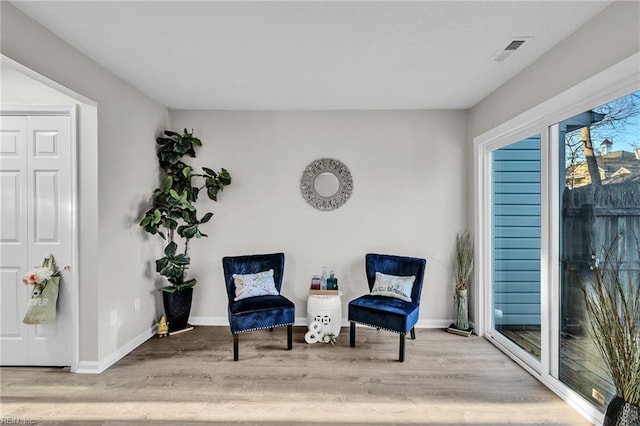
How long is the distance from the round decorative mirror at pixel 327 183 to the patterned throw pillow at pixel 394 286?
40.4 inches

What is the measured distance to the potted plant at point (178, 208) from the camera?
3.36 metres

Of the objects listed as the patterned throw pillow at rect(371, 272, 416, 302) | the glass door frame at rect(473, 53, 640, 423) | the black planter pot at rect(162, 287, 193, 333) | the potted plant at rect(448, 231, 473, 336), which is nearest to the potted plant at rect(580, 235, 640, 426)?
the glass door frame at rect(473, 53, 640, 423)

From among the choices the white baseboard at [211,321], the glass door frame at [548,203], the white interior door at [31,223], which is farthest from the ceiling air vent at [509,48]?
the white baseboard at [211,321]

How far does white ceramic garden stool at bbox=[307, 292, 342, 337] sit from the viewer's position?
3.35 meters

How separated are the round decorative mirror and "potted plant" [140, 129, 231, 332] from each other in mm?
952

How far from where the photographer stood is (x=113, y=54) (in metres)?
2.48

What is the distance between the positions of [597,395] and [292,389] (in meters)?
2.11

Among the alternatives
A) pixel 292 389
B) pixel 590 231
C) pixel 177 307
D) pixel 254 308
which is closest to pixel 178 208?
pixel 177 307

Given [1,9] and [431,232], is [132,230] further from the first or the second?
[431,232]

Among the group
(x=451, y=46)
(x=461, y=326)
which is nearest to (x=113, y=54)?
(x=451, y=46)

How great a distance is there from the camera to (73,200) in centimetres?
269

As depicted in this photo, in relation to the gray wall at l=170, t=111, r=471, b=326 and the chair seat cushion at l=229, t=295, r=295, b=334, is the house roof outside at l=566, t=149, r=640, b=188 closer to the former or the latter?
the gray wall at l=170, t=111, r=471, b=326

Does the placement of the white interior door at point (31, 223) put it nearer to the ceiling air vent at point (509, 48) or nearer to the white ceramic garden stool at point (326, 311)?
the white ceramic garden stool at point (326, 311)

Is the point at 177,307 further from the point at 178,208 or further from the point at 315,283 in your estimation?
the point at 315,283
